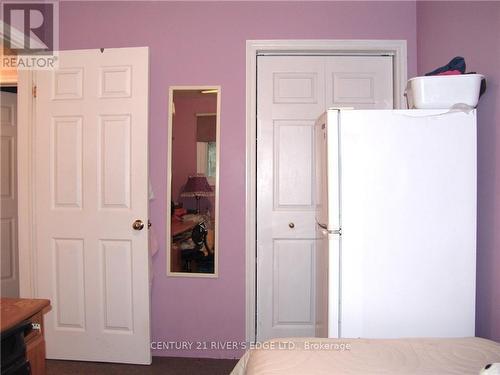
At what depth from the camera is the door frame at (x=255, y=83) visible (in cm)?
232

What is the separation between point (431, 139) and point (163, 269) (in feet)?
6.00

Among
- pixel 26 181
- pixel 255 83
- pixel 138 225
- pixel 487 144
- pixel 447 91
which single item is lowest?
pixel 138 225

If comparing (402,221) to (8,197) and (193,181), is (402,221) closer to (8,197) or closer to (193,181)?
(193,181)

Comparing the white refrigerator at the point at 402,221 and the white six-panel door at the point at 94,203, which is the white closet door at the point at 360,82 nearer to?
the white refrigerator at the point at 402,221

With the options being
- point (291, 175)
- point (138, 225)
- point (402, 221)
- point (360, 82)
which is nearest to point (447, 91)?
point (402, 221)

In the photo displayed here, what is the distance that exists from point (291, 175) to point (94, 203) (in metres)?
1.33

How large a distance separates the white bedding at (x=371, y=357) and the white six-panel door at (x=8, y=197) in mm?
3030

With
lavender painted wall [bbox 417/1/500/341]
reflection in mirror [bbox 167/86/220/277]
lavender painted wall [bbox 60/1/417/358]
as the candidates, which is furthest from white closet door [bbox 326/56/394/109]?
reflection in mirror [bbox 167/86/220/277]

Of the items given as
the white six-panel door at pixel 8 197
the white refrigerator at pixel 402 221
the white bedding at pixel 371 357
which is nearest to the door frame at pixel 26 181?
the white six-panel door at pixel 8 197

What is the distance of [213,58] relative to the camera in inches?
92.9

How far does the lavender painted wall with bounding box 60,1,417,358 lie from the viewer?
2.33 m

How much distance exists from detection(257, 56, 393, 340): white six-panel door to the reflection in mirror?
1.04 ft

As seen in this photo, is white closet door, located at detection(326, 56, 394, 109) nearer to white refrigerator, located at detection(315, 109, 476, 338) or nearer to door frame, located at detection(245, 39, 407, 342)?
door frame, located at detection(245, 39, 407, 342)

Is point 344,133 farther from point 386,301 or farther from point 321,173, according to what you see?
point 386,301
